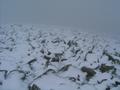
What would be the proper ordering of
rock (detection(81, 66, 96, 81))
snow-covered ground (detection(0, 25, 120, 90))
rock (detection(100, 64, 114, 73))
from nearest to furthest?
1. snow-covered ground (detection(0, 25, 120, 90))
2. rock (detection(81, 66, 96, 81))
3. rock (detection(100, 64, 114, 73))

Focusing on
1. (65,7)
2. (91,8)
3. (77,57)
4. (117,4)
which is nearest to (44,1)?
(65,7)

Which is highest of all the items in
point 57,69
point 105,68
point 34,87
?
point 105,68

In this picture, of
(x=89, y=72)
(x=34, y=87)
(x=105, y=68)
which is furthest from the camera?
(x=105, y=68)

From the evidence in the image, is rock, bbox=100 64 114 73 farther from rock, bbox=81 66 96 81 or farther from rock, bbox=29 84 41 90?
rock, bbox=29 84 41 90

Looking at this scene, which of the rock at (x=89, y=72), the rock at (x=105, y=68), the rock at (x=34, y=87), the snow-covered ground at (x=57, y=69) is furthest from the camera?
the rock at (x=105, y=68)

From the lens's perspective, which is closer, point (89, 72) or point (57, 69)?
point (89, 72)

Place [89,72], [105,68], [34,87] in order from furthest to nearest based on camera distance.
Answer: [105,68] < [89,72] < [34,87]

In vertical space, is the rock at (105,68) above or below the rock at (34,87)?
above

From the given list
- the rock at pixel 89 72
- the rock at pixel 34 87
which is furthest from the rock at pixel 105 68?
the rock at pixel 34 87

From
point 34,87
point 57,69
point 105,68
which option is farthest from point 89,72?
point 34,87

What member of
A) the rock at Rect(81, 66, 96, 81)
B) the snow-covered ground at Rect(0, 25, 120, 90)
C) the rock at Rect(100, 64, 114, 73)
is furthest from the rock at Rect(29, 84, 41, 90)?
the rock at Rect(100, 64, 114, 73)

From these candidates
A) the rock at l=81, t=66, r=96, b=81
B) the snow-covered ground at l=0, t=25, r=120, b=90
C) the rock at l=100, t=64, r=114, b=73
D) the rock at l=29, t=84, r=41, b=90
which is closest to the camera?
the rock at l=29, t=84, r=41, b=90

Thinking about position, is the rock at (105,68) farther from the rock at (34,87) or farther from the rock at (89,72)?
the rock at (34,87)

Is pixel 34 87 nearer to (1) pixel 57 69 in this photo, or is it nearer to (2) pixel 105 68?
(1) pixel 57 69
